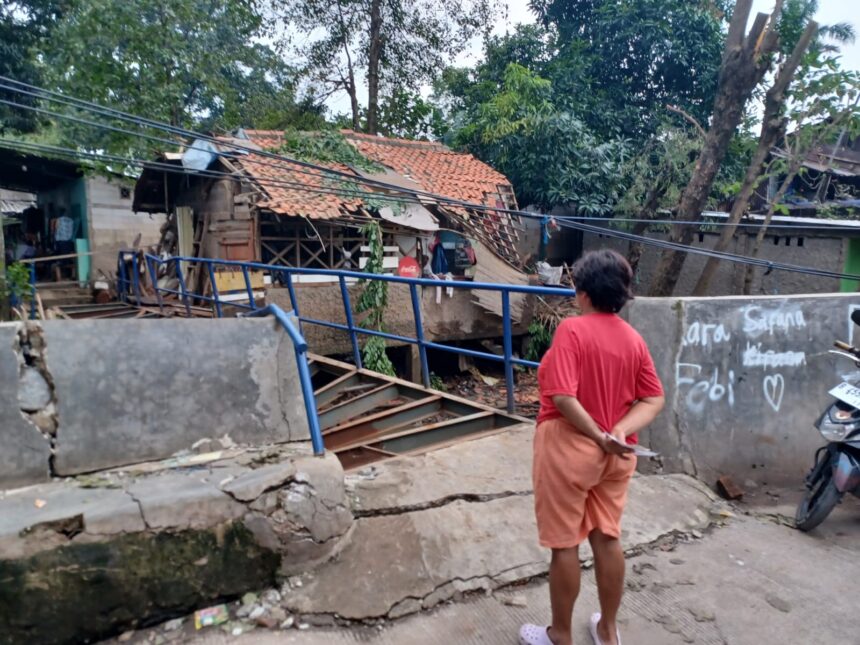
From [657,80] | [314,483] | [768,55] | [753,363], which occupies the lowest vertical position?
[314,483]

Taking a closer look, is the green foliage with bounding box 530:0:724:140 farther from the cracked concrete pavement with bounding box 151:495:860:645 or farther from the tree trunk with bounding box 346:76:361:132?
the cracked concrete pavement with bounding box 151:495:860:645

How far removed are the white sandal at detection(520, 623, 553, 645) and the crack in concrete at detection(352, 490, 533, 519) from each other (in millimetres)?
807

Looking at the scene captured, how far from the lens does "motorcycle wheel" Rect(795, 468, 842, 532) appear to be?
3.12 meters

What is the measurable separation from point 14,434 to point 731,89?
994 centimetres

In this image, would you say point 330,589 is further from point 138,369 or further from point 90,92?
point 90,92

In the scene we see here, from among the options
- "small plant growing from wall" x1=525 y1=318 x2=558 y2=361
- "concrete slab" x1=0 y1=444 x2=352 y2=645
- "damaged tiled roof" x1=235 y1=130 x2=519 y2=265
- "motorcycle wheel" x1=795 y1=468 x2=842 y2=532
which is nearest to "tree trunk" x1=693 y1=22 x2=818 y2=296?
"small plant growing from wall" x1=525 y1=318 x2=558 y2=361

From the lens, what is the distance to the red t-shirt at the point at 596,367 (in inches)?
73.1

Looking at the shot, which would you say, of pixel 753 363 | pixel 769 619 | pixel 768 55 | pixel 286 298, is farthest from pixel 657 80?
pixel 769 619

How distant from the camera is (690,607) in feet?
7.80

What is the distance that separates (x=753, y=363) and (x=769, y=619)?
75.3 inches

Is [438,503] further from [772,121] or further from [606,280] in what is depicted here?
[772,121]

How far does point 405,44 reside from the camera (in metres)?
16.8

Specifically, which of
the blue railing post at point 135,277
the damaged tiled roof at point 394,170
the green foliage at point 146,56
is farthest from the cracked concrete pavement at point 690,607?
the green foliage at point 146,56

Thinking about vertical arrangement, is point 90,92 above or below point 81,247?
above
